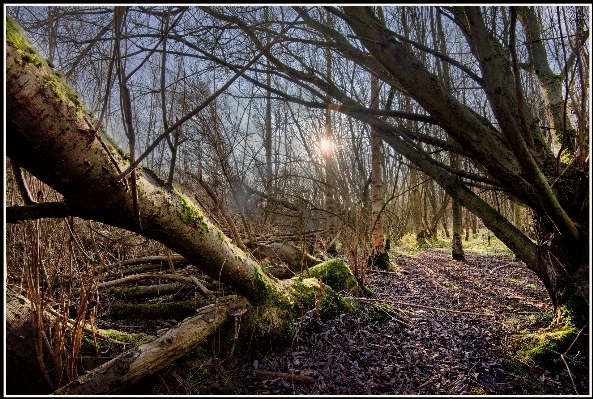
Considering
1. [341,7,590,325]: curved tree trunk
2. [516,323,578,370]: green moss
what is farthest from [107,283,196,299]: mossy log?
[516,323,578,370]: green moss

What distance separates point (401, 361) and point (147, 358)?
1877 mm

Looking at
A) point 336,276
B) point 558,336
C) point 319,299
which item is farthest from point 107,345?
point 558,336

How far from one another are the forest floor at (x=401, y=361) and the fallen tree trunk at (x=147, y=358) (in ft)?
0.46

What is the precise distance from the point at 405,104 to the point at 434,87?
424cm

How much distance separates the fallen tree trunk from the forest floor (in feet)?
0.46

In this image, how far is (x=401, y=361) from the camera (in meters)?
2.54

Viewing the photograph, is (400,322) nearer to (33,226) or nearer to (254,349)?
(254,349)

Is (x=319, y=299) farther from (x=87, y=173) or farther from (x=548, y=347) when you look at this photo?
(x=87, y=173)

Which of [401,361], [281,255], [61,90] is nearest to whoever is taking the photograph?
[61,90]

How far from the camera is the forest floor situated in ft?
7.08

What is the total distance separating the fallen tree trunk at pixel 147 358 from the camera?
1762mm

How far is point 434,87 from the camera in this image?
249cm

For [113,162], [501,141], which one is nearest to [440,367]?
[501,141]

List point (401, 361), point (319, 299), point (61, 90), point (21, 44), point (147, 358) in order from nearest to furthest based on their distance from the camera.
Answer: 1. point (21, 44)
2. point (61, 90)
3. point (147, 358)
4. point (401, 361)
5. point (319, 299)
